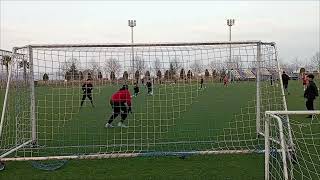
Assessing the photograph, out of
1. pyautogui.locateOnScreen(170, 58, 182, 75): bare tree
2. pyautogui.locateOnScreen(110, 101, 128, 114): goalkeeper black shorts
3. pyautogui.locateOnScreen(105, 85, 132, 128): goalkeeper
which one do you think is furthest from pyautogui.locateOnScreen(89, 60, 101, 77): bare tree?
pyautogui.locateOnScreen(110, 101, 128, 114): goalkeeper black shorts

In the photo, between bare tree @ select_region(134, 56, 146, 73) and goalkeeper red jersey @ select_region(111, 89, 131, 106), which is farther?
goalkeeper red jersey @ select_region(111, 89, 131, 106)

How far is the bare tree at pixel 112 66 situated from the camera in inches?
421

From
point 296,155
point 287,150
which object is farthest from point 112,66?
point 287,150

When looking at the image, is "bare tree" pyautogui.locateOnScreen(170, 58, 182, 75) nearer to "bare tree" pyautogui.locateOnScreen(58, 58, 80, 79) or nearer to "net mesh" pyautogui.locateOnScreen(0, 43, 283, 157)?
"net mesh" pyautogui.locateOnScreen(0, 43, 283, 157)

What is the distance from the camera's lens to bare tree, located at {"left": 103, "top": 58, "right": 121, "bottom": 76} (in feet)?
35.0

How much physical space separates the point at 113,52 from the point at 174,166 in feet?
10.6

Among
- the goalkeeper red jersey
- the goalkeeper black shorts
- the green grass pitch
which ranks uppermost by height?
the goalkeeper red jersey

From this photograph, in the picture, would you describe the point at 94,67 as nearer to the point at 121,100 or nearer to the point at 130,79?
the point at 130,79

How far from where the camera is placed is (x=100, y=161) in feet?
31.6

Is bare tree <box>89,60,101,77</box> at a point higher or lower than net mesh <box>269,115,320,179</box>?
higher

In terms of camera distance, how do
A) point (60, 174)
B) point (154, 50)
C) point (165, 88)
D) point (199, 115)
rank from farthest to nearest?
point (199, 115) < point (165, 88) < point (154, 50) < point (60, 174)

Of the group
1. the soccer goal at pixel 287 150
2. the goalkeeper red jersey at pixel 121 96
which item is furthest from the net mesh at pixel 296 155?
the goalkeeper red jersey at pixel 121 96

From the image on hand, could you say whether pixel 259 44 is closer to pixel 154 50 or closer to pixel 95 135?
pixel 154 50

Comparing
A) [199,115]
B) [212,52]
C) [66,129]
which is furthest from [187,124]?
[212,52]
